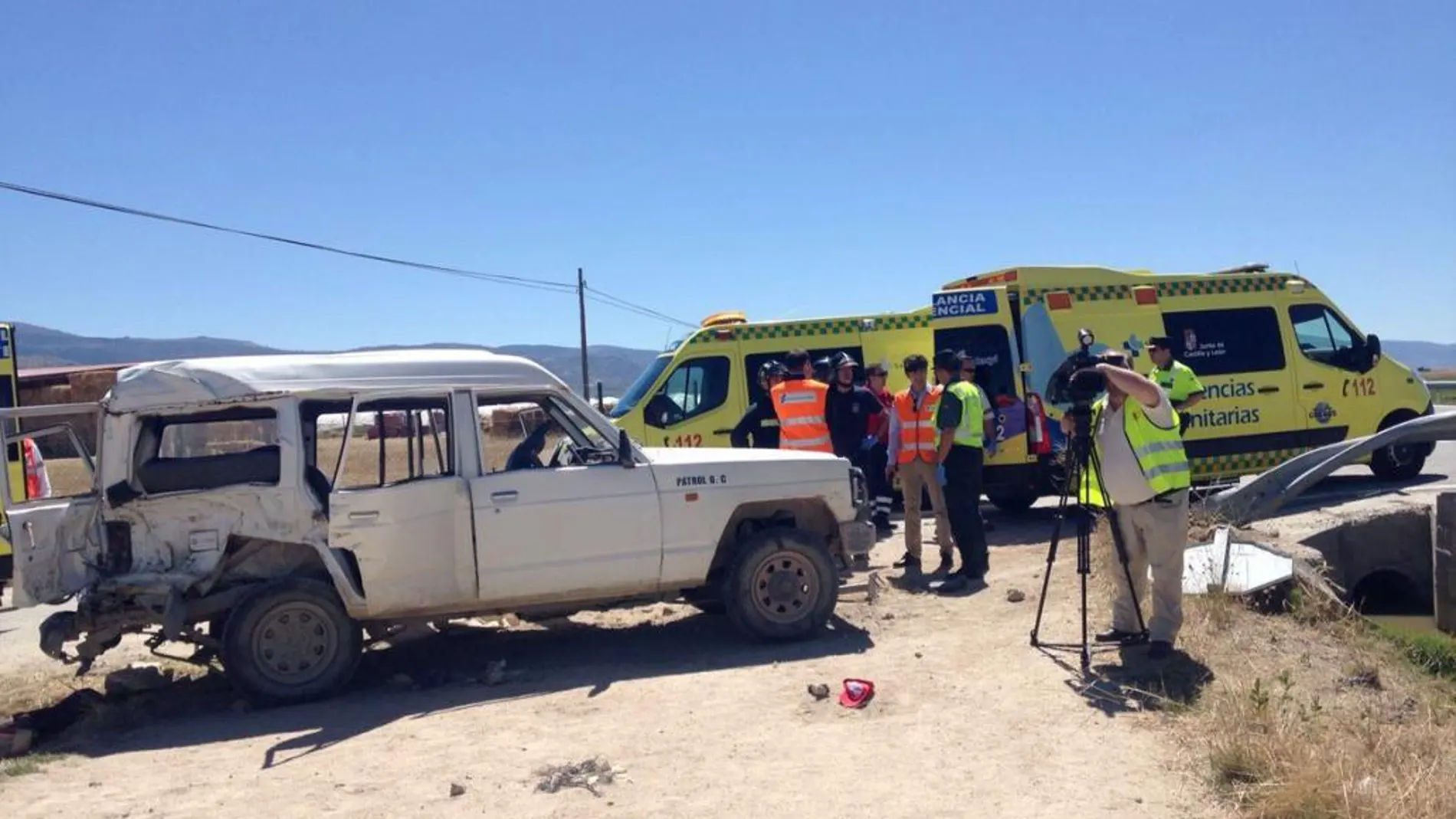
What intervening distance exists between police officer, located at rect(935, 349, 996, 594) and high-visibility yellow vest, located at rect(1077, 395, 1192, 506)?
2334 mm

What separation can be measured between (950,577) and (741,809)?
4.44m

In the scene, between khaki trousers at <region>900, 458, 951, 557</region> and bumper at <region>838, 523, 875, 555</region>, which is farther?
khaki trousers at <region>900, 458, 951, 557</region>

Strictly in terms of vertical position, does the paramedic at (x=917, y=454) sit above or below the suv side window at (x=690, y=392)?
below

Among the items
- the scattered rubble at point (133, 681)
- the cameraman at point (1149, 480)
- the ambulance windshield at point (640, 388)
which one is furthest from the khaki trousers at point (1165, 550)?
the ambulance windshield at point (640, 388)

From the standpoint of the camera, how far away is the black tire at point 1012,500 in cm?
1291

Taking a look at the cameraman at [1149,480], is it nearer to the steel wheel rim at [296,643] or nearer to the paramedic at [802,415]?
the paramedic at [802,415]

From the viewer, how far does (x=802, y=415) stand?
9.70m

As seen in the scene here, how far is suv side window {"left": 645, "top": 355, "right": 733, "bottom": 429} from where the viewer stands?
12.9m

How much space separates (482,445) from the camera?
23.5ft

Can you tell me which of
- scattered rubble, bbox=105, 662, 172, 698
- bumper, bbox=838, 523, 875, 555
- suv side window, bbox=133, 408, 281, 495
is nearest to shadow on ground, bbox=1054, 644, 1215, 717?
bumper, bbox=838, 523, 875, 555

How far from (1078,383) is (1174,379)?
274cm

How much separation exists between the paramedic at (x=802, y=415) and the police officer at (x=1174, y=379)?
2.60m

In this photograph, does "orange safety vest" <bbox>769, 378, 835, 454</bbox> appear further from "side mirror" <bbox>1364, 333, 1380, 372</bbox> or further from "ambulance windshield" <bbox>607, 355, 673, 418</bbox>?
"side mirror" <bbox>1364, 333, 1380, 372</bbox>

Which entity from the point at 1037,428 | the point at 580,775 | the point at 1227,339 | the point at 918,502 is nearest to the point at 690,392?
the point at 1037,428
